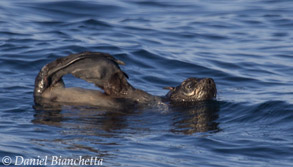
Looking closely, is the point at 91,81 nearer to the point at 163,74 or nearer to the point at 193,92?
the point at 193,92

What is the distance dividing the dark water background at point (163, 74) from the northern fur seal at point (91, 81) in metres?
0.29

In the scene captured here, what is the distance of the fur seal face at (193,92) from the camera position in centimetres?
945

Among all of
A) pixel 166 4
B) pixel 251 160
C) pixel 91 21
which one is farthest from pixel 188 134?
pixel 166 4

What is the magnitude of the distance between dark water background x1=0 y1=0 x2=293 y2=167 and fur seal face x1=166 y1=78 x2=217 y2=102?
0.21 metres

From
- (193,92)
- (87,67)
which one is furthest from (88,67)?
(193,92)

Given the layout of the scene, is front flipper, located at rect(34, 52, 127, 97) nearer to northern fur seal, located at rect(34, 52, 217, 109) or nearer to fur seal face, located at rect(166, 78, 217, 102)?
northern fur seal, located at rect(34, 52, 217, 109)

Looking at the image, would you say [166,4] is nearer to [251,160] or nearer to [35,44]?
[35,44]

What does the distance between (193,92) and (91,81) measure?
172cm

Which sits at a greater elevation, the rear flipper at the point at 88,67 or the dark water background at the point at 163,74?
the rear flipper at the point at 88,67

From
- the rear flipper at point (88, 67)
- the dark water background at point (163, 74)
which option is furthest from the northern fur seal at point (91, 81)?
the dark water background at point (163, 74)

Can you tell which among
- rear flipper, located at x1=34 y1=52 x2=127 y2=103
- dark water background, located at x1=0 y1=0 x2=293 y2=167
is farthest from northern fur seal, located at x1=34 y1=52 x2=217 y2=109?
dark water background, located at x1=0 y1=0 x2=293 y2=167

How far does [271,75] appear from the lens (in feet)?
40.3

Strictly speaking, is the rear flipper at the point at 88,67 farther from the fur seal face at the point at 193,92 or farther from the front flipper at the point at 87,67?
the fur seal face at the point at 193,92

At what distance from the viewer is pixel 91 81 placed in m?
8.84
